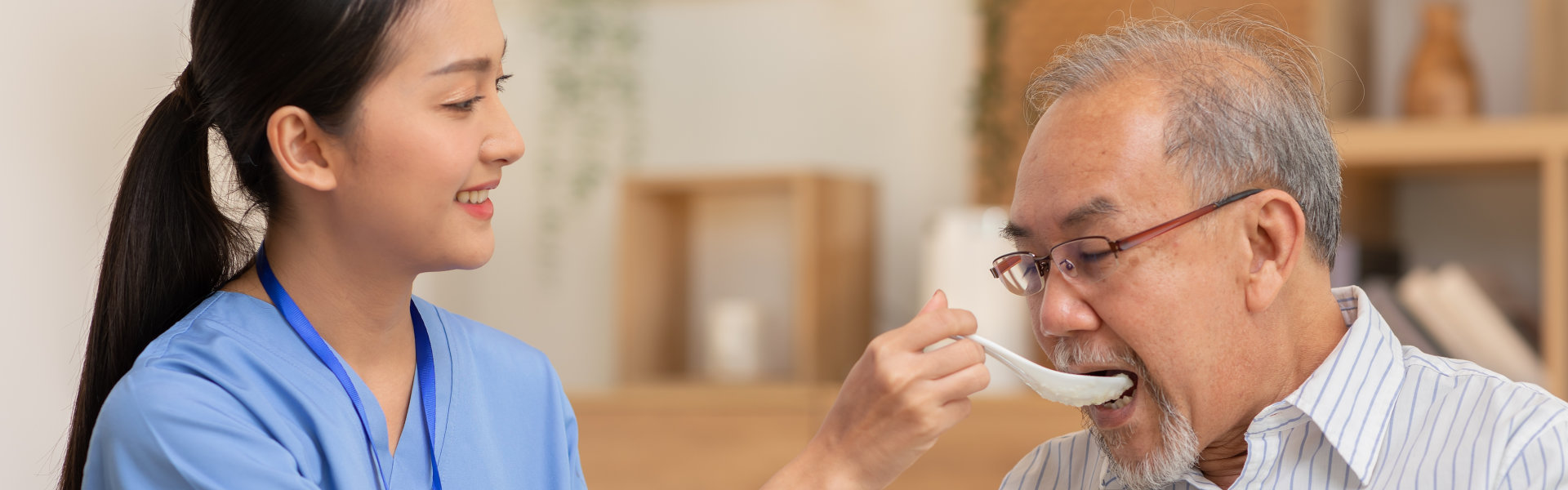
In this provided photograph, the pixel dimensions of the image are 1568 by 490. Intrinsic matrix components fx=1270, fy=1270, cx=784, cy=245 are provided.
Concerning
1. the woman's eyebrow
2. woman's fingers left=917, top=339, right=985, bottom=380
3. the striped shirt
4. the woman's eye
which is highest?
the woman's eyebrow

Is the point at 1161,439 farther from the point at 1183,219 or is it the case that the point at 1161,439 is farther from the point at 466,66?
the point at 466,66

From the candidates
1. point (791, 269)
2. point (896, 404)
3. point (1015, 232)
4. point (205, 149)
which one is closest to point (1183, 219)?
point (1015, 232)

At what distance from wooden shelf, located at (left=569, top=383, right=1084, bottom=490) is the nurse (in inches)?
51.0

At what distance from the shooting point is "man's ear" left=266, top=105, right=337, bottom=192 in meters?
1.08

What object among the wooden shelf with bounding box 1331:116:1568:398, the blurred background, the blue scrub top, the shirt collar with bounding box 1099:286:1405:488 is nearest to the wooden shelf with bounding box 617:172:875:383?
the blurred background

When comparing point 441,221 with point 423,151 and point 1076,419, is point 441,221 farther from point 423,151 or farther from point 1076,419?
point 1076,419

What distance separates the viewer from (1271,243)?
1181 millimetres

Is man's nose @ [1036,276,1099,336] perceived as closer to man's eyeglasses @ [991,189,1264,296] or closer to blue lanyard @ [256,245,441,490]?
man's eyeglasses @ [991,189,1264,296]

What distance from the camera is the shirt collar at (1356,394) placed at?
1.11 m

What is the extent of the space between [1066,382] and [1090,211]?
163 millimetres

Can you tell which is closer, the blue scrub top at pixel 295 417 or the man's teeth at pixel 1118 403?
the blue scrub top at pixel 295 417

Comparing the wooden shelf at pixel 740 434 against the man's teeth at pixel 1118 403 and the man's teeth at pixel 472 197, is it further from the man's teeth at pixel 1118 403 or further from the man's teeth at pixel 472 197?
the man's teeth at pixel 472 197

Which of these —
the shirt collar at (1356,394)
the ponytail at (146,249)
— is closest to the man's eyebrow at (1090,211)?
the shirt collar at (1356,394)

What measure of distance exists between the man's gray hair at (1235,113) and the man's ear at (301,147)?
706 mm
